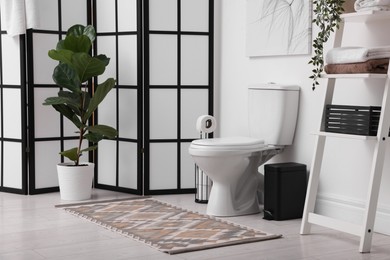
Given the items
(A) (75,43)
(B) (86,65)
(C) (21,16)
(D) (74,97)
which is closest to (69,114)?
(D) (74,97)

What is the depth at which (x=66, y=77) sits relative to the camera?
4.61 metres

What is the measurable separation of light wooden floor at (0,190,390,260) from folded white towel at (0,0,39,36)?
1413 millimetres

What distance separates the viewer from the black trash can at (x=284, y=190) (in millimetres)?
3967

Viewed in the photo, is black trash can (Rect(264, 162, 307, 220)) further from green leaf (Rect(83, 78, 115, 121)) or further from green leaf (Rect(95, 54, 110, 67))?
green leaf (Rect(95, 54, 110, 67))

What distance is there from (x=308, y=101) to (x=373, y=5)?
0.95m


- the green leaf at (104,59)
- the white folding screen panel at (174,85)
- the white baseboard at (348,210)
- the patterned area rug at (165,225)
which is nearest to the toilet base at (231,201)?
the patterned area rug at (165,225)

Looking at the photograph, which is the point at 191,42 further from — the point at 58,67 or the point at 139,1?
the point at 58,67

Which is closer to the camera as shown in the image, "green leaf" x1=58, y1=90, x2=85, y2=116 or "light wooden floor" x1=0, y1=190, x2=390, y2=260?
"light wooden floor" x1=0, y1=190, x2=390, y2=260

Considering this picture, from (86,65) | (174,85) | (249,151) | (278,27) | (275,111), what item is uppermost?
(278,27)

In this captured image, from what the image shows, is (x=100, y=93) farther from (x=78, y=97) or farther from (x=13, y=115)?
(x=13, y=115)

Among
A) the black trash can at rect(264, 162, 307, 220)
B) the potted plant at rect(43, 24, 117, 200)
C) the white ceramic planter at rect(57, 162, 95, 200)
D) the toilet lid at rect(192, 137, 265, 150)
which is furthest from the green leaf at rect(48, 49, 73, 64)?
the black trash can at rect(264, 162, 307, 220)

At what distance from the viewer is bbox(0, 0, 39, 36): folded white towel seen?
471cm

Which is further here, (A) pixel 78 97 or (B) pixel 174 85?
(B) pixel 174 85

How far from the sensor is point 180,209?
4289 mm
